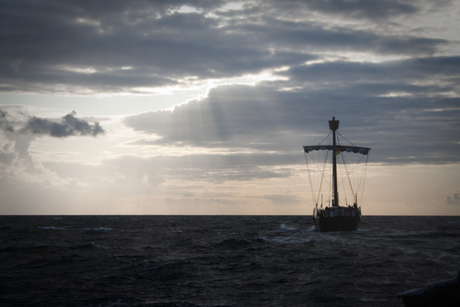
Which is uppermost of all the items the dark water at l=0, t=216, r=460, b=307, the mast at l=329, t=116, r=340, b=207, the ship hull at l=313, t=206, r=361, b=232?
the mast at l=329, t=116, r=340, b=207

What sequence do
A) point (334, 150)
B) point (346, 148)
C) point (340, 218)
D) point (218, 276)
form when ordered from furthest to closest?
point (346, 148) < point (334, 150) < point (340, 218) < point (218, 276)

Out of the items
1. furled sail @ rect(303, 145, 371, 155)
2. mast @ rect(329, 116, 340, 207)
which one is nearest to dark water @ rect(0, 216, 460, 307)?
mast @ rect(329, 116, 340, 207)

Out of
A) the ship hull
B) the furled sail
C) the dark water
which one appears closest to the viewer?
the dark water

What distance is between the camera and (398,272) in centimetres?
2380

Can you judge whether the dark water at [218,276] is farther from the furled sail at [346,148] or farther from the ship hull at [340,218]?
the furled sail at [346,148]

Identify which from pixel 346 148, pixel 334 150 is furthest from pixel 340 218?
pixel 346 148

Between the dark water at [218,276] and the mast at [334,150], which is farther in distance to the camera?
the mast at [334,150]

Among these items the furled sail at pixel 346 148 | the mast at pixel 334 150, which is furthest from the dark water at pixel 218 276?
the furled sail at pixel 346 148

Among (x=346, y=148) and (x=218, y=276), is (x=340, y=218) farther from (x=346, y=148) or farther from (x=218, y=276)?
(x=218, y=276)

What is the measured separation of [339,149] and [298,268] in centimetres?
4640

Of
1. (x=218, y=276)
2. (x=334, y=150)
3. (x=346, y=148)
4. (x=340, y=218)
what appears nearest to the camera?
(x=218, y=276)

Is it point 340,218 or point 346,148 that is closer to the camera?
Result: point 340,218

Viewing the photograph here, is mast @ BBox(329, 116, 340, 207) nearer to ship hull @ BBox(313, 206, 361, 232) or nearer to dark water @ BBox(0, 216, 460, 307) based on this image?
ship hull @ BBox(313, 206, 361, 232)

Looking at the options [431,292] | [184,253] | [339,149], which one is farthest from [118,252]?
[339,149]
